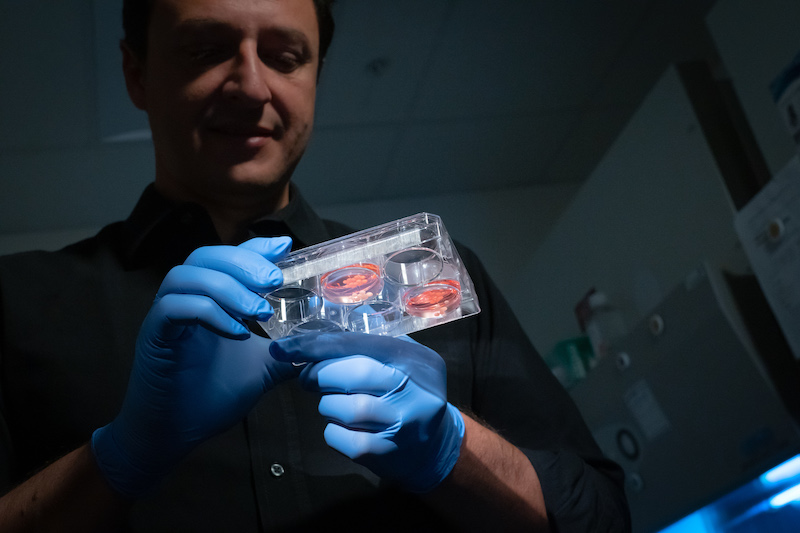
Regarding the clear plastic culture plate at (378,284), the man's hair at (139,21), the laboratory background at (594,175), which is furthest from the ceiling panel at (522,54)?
the clear plastic culture plate at (378,284)

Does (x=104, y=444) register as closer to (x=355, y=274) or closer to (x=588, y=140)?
(x=355, y=274)

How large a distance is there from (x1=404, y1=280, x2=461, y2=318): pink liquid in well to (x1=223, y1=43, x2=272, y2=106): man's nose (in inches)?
20.3

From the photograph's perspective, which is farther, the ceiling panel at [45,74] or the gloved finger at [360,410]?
the ceiling panel at [45,74]

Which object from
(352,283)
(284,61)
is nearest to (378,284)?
(352,283)

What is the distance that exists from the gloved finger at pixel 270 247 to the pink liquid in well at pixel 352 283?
6cm

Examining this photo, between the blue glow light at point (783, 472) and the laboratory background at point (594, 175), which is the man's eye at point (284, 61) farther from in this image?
the blue glow light at point (783, 472)

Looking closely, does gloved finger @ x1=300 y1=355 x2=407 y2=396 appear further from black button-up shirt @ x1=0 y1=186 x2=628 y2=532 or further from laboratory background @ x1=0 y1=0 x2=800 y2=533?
laboratory background @ x1=0 y1=0 x2=800 y2=533

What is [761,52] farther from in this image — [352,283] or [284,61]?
[352,283]

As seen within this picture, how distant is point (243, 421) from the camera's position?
944mm

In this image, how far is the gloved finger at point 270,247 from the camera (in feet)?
2.60

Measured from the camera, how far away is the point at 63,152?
2.83 metres

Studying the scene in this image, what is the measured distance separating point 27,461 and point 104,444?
0.24 m

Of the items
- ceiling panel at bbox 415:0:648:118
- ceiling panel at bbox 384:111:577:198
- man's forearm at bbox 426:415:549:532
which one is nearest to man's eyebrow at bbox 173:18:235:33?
man's forearm at bbox 426:415:549:532

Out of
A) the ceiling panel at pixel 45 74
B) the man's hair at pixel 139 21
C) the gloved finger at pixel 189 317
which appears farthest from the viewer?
the ceiling panel at pixel 45 74
